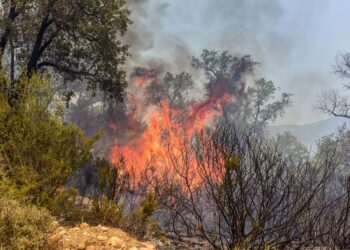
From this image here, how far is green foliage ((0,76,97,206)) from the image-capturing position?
25.7ft

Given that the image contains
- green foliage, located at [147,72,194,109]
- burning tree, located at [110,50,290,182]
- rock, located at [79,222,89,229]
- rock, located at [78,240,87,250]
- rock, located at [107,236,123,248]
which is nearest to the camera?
rock, located at [78,240,87,250]

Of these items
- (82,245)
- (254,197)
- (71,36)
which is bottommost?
(82,245)

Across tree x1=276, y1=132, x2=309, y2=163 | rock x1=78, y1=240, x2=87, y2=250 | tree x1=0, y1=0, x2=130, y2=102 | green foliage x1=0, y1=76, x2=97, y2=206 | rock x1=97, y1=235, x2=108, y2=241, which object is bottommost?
rock x1=78, y1=240, x2=87, y2=250

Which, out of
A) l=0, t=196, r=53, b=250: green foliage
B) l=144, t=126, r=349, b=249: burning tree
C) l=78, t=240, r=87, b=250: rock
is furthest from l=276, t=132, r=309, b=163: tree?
l=0, t=196, r=53, b=250: green foliage

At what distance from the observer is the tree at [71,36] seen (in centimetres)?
1580

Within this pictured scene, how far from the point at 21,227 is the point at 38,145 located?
3.04m

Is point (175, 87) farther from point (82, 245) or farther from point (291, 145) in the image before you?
point (82, 245)

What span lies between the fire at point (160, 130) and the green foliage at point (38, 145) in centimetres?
651

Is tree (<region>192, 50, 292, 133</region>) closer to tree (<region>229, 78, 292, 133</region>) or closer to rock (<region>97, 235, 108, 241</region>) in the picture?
tree (<region>229, 78, 292, 133</region>)

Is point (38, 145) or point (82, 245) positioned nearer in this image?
point (82, 245)

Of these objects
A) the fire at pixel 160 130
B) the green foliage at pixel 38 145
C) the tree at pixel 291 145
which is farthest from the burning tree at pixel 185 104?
the green foliage at pixel 38 145

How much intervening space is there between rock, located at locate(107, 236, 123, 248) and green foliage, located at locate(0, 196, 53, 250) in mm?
1163

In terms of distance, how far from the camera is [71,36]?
16.8 meters

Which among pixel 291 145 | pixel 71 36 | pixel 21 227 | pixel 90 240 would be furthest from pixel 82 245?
pixel 291 145
